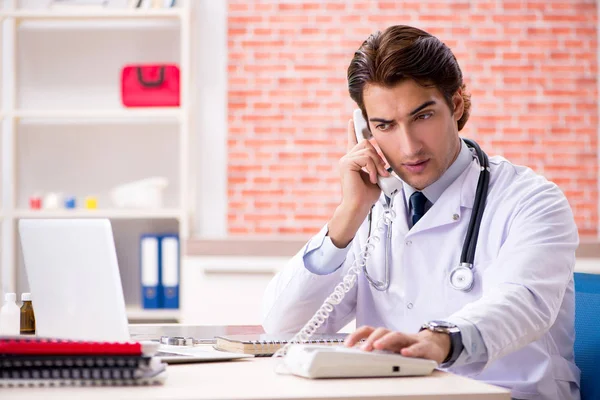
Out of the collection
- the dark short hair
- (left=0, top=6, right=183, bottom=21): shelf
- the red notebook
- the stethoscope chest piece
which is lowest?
the red notebook

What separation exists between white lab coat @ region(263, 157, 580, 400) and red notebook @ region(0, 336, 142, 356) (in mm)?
579

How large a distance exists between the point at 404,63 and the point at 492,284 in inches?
22.0

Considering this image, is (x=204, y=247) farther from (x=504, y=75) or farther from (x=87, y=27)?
(x=504, y=75)

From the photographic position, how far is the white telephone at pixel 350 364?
48.9 inches

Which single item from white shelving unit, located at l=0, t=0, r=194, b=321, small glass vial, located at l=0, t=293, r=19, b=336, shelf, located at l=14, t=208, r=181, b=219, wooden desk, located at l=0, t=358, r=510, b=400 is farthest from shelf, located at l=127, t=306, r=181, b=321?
wooden desk, located at l=0, t=358, r=510, b=400

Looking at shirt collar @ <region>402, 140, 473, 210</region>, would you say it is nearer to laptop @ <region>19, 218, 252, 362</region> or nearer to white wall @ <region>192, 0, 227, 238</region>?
laptop @ <region>19, 218, 252, 362</region>

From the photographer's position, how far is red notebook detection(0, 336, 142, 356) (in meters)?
1.20

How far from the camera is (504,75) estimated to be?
4.64 metres

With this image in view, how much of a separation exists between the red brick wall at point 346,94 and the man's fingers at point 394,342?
330 cm

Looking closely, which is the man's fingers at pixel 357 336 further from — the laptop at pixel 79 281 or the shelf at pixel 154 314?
the shelf at pixel 154 314

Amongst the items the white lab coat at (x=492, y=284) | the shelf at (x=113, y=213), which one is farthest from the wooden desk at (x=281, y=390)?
the shelf at (x=113, y=213)

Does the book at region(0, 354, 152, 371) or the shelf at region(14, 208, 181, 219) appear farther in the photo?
the shelf at region(14, 208, 181, 219)

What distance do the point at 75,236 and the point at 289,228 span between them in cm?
313

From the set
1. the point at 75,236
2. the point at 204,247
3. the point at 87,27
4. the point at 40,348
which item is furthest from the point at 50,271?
the point at 87,27
